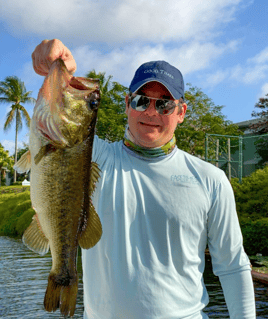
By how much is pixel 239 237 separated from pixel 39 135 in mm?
1380

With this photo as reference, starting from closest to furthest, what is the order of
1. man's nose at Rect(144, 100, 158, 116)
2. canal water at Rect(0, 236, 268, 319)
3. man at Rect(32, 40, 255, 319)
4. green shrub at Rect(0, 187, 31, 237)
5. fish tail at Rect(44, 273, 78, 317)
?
1. fish tail at Rect(44, 273, 78, 317)
2. man at Rect(32, 40, 255, 319)
3. man's nose at Rect(144, 100, 158, 116)
4. canal water at Rect(0, 236, 268, 319)
5. green shrub at Rect(0, 187, 31, 237)

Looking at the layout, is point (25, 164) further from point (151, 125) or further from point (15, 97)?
point (15, 97)

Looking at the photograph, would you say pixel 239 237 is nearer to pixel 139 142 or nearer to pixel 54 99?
pixel 139 142

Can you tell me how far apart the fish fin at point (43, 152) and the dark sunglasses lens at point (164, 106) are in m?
0.77

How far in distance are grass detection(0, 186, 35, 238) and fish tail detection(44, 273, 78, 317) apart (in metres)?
27.9

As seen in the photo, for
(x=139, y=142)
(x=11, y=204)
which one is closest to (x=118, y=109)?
(x=11, y=204)

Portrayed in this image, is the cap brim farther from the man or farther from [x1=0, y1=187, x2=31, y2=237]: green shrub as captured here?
[x1=0, y1=187, x2=31, y2=237]: green shrub

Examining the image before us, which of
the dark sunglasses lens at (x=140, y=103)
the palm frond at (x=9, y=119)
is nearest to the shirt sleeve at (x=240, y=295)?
the dark sunglasses lens at (x=140, y=103)

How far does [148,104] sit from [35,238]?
101 cm

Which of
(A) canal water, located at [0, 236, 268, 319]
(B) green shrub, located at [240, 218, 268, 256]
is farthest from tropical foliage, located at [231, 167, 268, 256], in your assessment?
(A) canal water, located at [0, 236, 268, 319]

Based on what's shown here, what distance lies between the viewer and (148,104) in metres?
2.58

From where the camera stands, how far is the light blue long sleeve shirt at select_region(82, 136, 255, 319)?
7.57ft

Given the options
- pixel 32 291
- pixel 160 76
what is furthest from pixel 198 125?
pixel 160 76

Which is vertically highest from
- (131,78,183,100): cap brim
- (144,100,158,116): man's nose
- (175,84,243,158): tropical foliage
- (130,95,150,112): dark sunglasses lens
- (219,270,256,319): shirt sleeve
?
(175,84,243,158): tropical foliage
